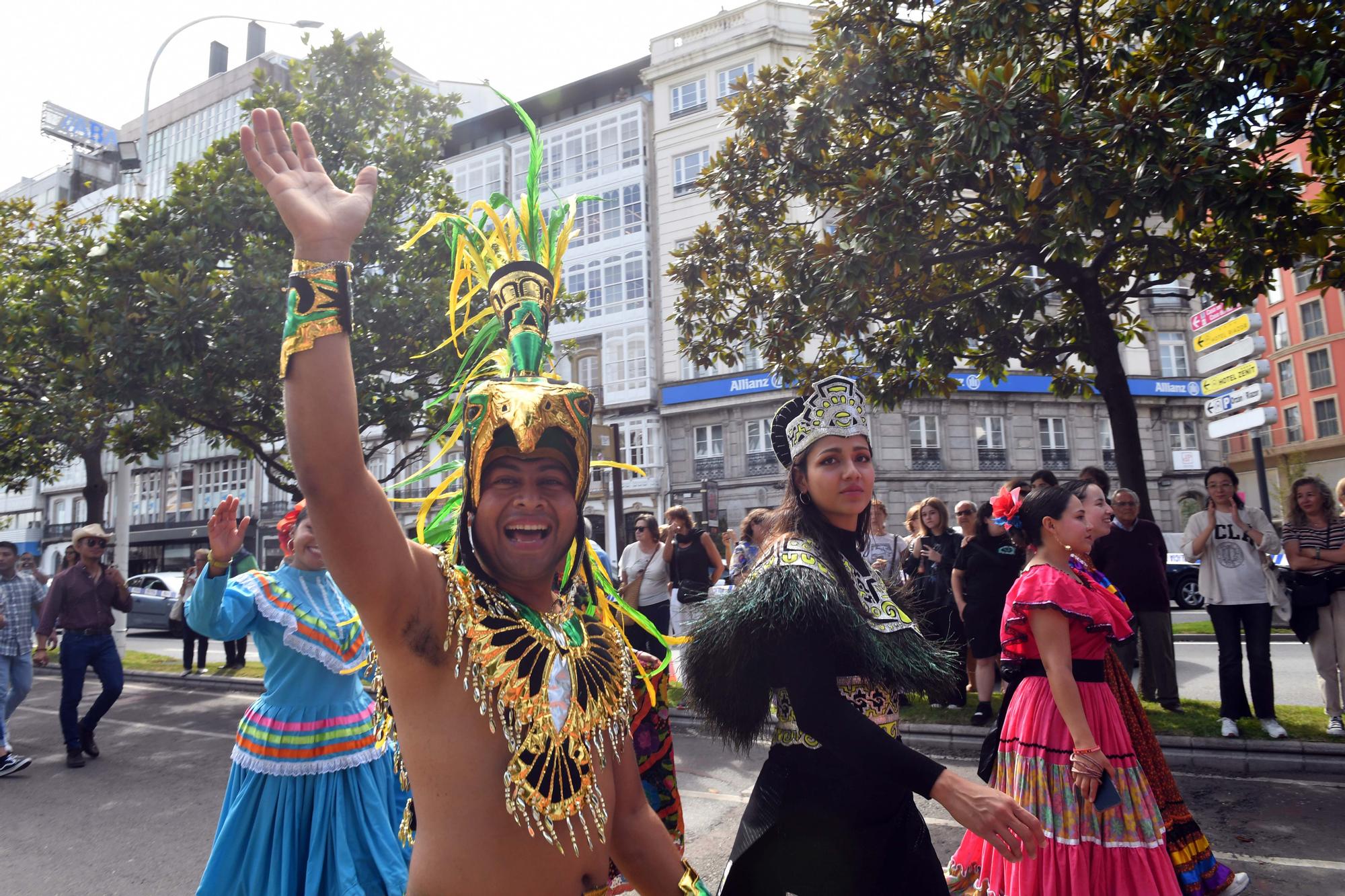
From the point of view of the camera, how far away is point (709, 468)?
31.5 m

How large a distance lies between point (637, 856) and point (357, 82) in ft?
42.1

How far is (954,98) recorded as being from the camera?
730 centimetres

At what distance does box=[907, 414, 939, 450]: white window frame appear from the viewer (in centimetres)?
3091

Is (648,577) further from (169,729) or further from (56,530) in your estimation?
(56,530)

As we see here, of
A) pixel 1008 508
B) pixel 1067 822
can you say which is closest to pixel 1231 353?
pixel 1008 508

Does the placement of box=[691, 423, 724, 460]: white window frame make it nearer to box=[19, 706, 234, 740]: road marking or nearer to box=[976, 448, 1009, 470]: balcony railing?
box=[976, 448, 1009, 470]: balcony railing

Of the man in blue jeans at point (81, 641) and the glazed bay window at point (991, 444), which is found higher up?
the glazed bay window at point (991, 444)

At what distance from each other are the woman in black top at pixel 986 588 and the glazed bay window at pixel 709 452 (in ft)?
76.4

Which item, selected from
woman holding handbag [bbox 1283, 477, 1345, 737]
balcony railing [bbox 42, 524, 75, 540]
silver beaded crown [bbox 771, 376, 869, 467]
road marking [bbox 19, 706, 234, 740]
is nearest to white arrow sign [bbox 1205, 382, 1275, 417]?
woman holding handbag [bbox 1283, 477, 1345, 737]

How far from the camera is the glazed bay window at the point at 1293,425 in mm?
41375

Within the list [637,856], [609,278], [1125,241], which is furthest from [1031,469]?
[637,856]

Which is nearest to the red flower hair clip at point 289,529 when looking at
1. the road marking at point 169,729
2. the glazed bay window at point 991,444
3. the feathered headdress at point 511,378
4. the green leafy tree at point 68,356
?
the feathered headdress at point 511,378

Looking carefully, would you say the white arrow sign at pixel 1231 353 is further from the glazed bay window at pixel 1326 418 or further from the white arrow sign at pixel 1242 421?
the glazed bay window at pixel 1326 418

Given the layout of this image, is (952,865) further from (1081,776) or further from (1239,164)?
(1239,164)
